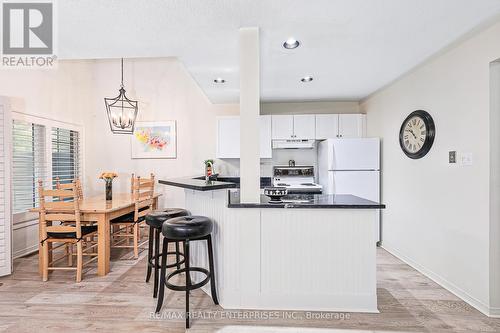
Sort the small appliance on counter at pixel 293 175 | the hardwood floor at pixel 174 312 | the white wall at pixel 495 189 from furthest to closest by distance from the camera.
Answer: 1. the small appliance on counter at pixel 293 175
2. the white wall at pixel 495 189
3. the hardwood floor at pixel 174 312

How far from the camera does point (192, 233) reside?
1989 mm

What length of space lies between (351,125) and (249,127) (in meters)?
2.68

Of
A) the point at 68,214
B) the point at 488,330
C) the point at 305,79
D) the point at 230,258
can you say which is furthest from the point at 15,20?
the point at 488,330

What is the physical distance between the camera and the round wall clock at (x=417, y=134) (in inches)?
108

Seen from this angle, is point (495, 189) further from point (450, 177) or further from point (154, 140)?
point (154, 140)

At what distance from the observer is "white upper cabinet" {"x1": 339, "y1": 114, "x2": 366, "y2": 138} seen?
166 inches

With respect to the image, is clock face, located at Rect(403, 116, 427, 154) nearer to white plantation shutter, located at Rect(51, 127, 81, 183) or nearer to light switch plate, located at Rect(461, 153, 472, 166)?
light switch plate, located at Rect(461, 153, 472, 166)

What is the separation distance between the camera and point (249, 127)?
85.1 inches

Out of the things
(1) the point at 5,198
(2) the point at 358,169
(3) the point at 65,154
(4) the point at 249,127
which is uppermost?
(4) the point at 249,127

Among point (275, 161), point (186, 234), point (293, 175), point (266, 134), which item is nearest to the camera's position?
point (186, 234)

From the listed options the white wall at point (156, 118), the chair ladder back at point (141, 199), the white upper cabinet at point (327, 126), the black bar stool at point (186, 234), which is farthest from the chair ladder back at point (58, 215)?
the white upper cabinet at point (327, 126)

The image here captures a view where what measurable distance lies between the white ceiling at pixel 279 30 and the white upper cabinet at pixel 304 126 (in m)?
1.20

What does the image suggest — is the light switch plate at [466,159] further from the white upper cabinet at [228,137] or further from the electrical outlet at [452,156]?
the white upper cabinet at [228,137]

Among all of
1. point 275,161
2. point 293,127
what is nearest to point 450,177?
point 293,127
